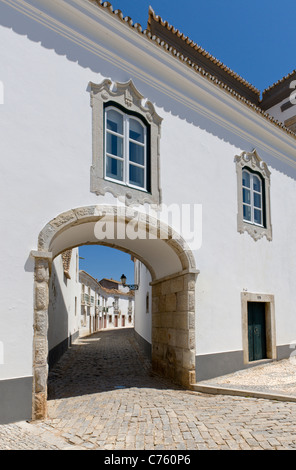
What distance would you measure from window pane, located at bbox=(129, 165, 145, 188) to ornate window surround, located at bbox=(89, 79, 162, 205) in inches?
6.7

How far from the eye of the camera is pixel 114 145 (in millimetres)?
6582

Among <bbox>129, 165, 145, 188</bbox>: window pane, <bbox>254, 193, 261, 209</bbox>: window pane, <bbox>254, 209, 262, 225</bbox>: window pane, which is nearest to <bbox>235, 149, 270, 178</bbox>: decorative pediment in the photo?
<bbox>254, 193, 261, 209</bbox>: window pane

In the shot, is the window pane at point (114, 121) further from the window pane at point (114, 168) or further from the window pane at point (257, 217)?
the window pane at point (257, 217)

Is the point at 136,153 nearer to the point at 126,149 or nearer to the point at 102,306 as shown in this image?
the point at 126,149

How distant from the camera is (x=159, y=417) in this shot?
4887mm

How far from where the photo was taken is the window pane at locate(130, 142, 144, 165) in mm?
6871

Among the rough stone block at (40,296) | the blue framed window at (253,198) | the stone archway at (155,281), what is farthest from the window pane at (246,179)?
the rough stone block at (40,296)

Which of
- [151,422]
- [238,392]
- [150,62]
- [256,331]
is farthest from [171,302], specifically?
[150,62]

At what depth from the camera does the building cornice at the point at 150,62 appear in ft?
19.9

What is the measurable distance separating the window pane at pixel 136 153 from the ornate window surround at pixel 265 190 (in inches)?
114

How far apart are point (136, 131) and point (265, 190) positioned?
4.36 meters

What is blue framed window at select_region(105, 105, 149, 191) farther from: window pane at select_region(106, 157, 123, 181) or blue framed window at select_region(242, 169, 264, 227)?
blue framed window at select_region(242, 169, 264, 227)
